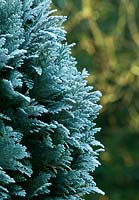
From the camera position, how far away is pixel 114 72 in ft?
31.4

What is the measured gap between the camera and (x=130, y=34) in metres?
9.88

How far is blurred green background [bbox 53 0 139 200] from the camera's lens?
9344mm

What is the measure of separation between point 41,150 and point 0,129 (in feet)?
0.97

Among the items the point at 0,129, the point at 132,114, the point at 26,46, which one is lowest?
the point at 0,129

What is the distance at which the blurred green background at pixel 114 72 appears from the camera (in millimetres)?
9344

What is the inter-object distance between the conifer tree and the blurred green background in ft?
19.4

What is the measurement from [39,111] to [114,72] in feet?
22.2

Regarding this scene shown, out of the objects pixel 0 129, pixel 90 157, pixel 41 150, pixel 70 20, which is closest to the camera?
pixel 0 129

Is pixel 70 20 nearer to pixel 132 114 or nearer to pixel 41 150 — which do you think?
pixel 132 114

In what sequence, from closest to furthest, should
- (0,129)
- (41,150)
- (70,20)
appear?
1. (0,129)
2. (41,150)
3. (70,20)

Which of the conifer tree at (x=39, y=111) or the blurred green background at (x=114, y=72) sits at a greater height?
the blurred green background at (x=114, y=72)

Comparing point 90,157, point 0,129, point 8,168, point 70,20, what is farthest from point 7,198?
point 70,20

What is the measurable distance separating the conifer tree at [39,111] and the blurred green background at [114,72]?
233 inches

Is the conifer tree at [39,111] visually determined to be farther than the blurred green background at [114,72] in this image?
No
